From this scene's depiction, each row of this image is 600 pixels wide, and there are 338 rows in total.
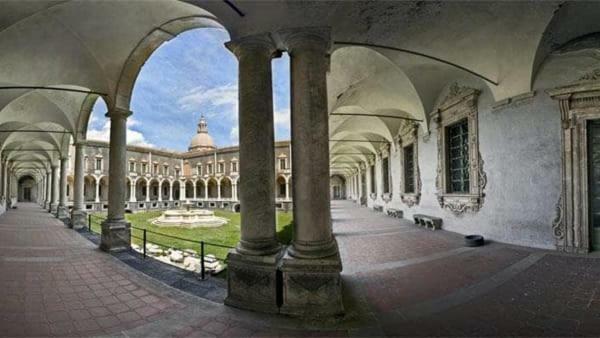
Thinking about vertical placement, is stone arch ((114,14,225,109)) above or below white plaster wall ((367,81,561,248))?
above

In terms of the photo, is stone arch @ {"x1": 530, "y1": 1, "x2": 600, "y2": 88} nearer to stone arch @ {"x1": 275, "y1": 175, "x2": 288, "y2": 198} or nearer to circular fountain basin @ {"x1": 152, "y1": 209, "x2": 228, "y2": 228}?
circular fountain basin @ {"x1": 152, "y1": 209, "x2": 228, "y2": 228}

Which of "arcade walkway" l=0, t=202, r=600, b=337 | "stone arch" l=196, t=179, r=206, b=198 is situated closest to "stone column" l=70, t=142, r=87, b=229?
"arcade walkway" l=0, t=202, r=600, b=337

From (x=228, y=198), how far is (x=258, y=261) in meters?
51.6

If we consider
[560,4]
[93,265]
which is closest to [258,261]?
[93,265]

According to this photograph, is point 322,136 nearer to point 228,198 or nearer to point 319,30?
point 319,30

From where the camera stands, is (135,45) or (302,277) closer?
(302,277)

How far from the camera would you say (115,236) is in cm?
809

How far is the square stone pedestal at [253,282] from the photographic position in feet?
12.8

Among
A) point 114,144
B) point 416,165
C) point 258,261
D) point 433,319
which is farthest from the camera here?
point 416,165

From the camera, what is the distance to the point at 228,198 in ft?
176

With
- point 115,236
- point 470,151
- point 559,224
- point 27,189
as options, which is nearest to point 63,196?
point 115,236

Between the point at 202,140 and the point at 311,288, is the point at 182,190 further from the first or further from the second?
the point at 311,288

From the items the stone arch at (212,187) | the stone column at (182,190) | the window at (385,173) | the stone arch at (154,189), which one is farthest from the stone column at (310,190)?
the stone column at (182,190)

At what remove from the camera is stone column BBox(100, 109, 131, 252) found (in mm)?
8102
